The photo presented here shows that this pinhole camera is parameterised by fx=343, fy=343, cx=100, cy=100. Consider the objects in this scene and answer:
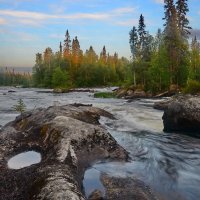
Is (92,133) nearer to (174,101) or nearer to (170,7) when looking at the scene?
(174,101)

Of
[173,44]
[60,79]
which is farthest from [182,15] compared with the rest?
[60,79]

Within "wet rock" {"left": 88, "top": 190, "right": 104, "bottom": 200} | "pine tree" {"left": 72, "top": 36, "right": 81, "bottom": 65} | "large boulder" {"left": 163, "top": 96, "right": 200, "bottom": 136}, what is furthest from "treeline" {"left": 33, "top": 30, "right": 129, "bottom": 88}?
"wet rock" {"left": 88, "top": 190, "right": 104, "bottom": 200}

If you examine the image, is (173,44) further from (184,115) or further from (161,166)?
(161,166)

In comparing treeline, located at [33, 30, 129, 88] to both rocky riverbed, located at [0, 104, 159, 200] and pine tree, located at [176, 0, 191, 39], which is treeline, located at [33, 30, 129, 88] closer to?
pine tree, located at [176, 0, 191, 39]

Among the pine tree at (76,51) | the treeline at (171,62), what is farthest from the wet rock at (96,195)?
the pine tree at (76,51)

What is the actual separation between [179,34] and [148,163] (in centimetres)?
5292

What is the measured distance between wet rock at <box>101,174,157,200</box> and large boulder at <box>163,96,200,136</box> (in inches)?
331

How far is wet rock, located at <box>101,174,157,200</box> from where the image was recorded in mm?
8539

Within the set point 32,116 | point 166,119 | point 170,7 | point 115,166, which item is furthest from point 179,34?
point 115,166

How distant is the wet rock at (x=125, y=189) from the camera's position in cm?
854

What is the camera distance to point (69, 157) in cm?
1041

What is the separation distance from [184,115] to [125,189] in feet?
31.7

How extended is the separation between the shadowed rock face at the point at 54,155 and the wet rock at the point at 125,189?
810mm

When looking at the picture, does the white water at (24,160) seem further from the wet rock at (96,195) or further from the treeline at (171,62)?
the treeline at (171,62)
